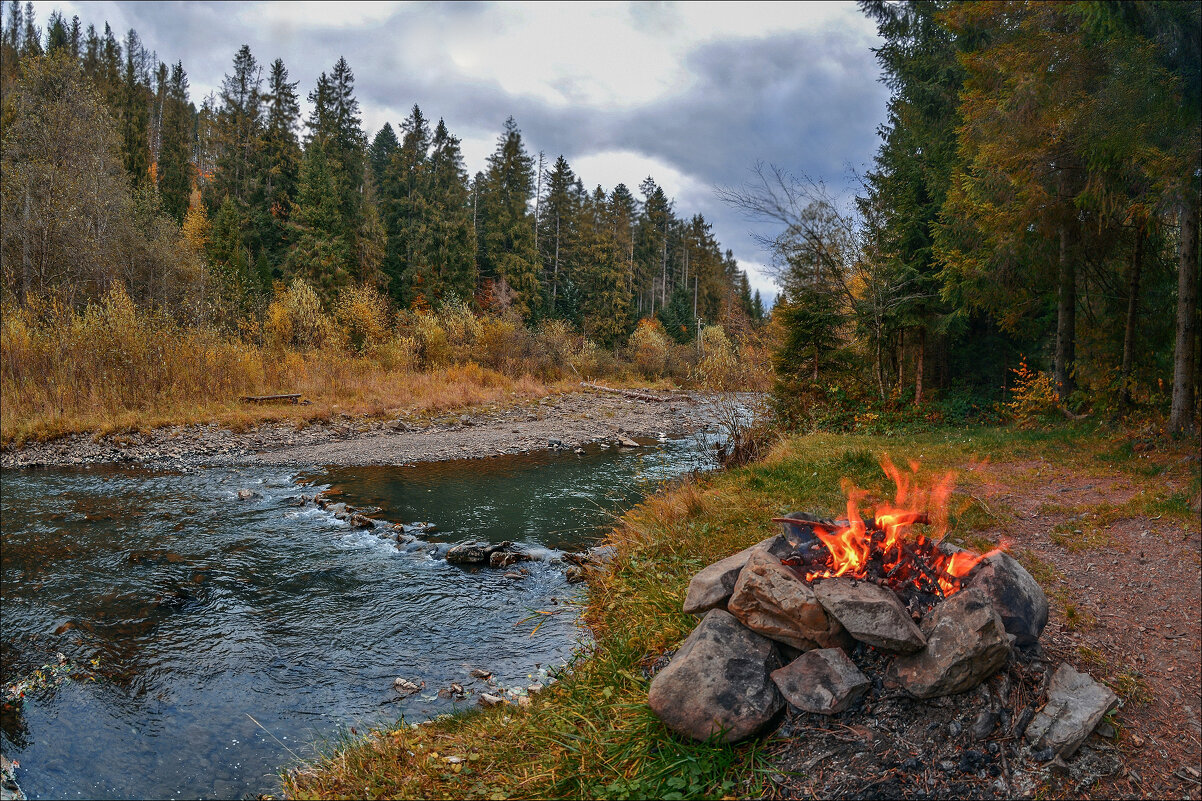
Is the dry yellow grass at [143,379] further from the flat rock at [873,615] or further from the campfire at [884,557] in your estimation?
the flat rock at [873,615]

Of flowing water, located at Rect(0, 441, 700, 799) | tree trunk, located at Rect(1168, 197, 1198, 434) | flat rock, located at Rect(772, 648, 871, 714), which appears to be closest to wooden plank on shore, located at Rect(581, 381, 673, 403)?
flowing water, located at Rect(0, 441, 700, 799)

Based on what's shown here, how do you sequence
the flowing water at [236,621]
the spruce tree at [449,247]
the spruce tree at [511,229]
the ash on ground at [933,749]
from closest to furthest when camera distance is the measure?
the ash on ground at [933,749] < the flowing water at [236,621] < the spruce tree at [449,247] < the spruce tree at [511,229]

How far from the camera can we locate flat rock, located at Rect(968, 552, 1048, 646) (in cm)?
336

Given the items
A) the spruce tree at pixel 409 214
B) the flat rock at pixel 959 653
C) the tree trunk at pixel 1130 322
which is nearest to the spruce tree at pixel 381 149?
the spruce tree at pixel 409 214

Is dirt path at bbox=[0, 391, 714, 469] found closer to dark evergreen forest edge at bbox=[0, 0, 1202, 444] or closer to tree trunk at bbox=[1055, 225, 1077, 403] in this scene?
dark evergreen forest edge at bbox=[0, 0, 1202, 444]

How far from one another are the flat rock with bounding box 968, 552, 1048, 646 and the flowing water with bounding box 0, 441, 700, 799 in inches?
133

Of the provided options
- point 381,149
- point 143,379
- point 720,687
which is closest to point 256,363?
point 143,379

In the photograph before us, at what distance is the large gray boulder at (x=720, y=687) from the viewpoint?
10.4ft

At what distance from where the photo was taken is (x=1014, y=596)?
3422 millimetres

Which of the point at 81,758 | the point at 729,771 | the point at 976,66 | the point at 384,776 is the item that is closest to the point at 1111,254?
the point at 976,66

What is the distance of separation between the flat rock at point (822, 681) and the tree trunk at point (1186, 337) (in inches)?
360

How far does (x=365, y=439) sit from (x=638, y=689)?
46.9 feet

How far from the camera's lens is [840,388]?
14352mm

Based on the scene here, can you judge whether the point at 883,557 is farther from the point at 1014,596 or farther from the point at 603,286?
the point at 603,286
